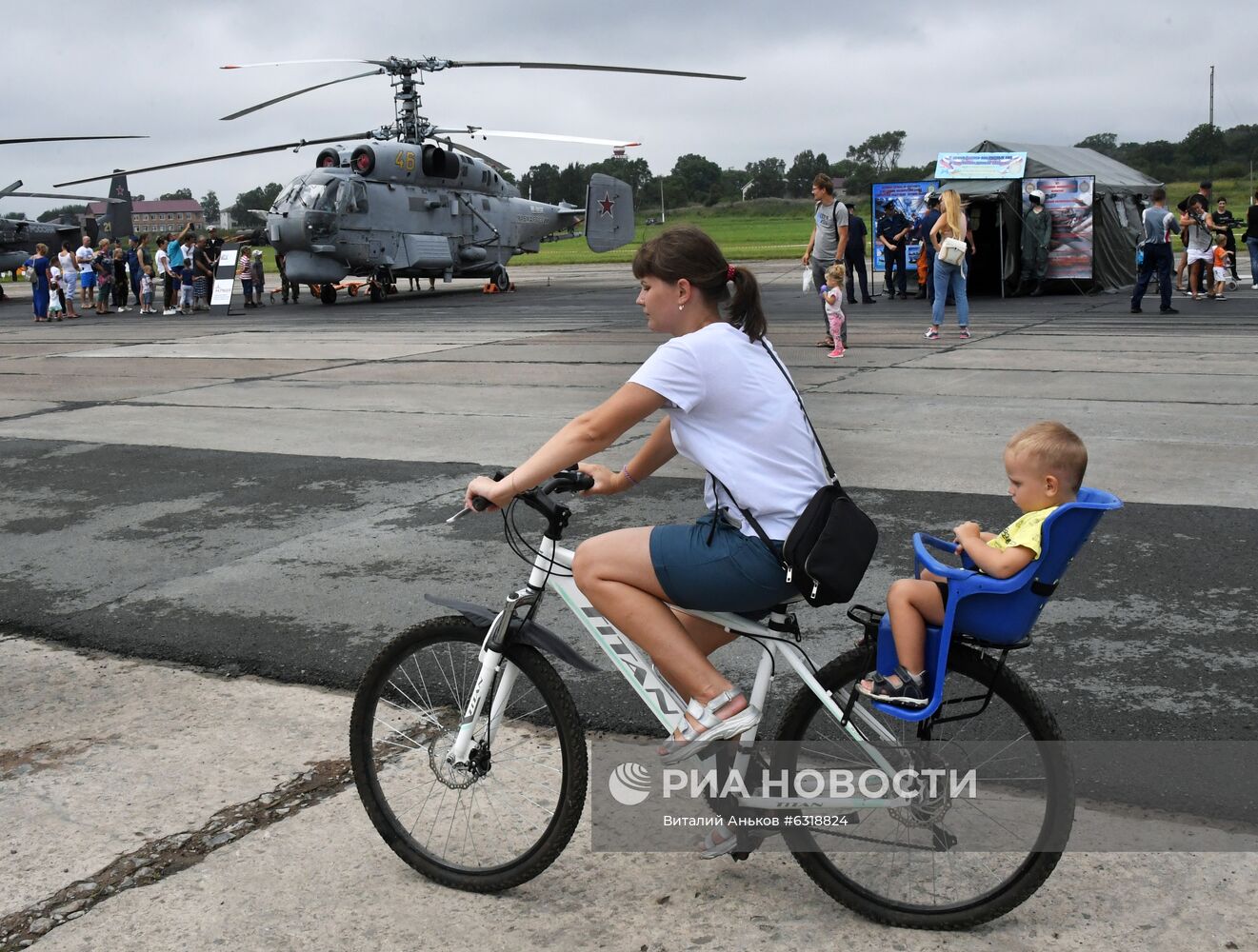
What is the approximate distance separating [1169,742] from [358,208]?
2786 centimetres

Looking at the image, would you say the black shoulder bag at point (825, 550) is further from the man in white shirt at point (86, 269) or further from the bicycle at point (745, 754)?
the man in white shirt at point (86, 269)

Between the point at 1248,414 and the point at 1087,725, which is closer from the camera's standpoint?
the point at 1087,725

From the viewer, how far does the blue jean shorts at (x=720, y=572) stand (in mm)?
3070

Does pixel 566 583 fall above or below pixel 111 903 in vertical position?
above

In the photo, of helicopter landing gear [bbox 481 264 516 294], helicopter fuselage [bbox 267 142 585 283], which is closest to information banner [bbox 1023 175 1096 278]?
helicopter fuselage [bbox 267 142 585 283]

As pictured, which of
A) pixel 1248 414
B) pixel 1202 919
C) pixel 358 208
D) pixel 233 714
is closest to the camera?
pixel 1202 919

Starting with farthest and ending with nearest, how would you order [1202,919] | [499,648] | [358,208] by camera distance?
[358,208], [499,648], [1202,919]

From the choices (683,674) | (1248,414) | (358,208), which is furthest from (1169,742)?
(358,208)

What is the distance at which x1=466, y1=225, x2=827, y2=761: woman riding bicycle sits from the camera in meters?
3.07

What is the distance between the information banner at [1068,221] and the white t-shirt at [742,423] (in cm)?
2317

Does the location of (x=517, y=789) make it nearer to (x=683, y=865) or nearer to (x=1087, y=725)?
(x=683, y=865)

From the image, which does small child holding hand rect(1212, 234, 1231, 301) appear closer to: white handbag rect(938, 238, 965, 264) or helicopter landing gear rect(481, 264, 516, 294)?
white handbag rect(938, 238, 965, 264)

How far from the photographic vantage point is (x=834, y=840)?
10.5 feet

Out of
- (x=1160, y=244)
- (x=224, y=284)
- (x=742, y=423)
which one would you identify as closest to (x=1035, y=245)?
(x=1160, y=244)
